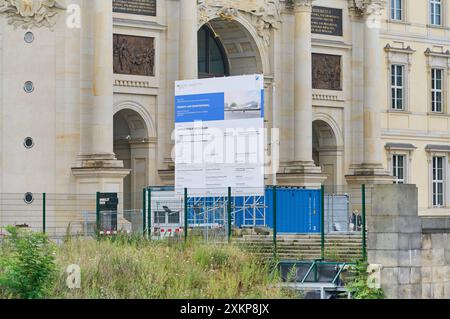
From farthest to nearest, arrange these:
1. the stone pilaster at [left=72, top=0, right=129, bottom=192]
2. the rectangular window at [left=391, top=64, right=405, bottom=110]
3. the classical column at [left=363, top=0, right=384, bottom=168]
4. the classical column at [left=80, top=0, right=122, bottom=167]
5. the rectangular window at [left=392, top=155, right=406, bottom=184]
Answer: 1. the rectangular window at [left=391, top=64, right=405, bottom=110]
2. the rectangular window at [left=392, top=155, right=406, bottom=184]
3. the classical column at [left=363, top=0, right=384, bottom=168]
4. the classical column at [left=80, top=0, right=122, bottom=167]
5. the stone pilaster at [left=72, top=0, right=129, bottom=192]

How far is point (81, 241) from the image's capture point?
35312mm

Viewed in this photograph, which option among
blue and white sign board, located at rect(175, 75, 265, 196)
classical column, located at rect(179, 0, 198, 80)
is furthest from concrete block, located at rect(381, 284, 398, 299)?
classical column, located at rect(179, 0, 198, 80)

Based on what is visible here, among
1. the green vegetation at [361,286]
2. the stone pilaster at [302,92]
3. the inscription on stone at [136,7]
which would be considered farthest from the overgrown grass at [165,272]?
the stone pilaster at [302,92]

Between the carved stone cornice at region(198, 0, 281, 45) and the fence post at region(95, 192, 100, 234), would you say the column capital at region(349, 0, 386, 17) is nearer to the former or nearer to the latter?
the carved stone cornice at region(198, 0, 281, 45)

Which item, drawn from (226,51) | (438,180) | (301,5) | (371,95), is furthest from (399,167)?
(226,51)

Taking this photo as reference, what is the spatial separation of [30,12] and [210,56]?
10.5 metres

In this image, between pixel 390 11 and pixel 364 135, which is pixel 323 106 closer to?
pixel 364 135

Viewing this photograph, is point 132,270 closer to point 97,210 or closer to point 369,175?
point 97,210

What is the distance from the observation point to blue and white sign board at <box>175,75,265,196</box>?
129ft

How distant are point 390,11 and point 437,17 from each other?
11.1ft

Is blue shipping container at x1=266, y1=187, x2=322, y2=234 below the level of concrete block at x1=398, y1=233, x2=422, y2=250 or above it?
above

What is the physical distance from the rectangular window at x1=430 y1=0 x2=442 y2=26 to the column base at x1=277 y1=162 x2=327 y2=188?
1201cm

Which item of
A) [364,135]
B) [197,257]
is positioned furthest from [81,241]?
[364,135]

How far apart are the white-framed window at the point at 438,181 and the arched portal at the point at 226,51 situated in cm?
1164
